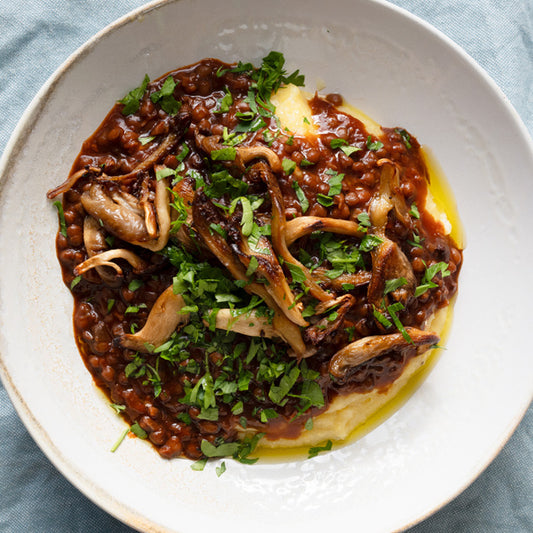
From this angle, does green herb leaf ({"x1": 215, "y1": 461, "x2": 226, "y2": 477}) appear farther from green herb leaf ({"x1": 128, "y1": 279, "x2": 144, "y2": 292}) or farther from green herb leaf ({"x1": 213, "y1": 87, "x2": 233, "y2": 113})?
green herb leaf ({"x1": 213, "y1": 87, "x2": 233, "y2": 113})

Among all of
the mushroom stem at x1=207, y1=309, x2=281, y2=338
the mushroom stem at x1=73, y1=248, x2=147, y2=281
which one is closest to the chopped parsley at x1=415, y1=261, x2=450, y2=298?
the mushroom stem at x1=207, y1=309, x2=281, y2=338

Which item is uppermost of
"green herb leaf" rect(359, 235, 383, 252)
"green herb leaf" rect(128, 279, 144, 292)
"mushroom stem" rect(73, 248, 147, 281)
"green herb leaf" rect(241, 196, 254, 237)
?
"green herb leaf" rect(241, 196, 254, 237)

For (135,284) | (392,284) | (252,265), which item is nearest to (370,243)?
(392,284)

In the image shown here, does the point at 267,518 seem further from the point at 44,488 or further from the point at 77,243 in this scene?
the point at 77,243

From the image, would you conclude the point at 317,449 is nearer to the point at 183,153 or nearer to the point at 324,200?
the point at 324,200

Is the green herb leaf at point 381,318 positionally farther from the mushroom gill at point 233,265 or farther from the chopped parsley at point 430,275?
the mushroom gill at point 233,265

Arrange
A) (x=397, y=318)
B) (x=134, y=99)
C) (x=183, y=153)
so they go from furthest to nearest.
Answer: (x=134, y=99) < (x=183, y=153) < (x=397, y=318)
